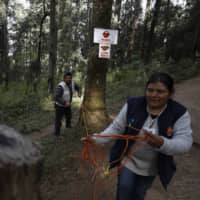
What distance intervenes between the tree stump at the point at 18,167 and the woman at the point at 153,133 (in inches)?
32.6

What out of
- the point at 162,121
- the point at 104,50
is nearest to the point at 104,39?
the point at 104,50

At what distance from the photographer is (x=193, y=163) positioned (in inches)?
168

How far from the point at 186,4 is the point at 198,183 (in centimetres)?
2509

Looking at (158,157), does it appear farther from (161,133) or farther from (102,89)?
(102,89)

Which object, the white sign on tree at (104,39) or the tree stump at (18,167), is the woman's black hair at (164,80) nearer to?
the tree stump at (18,167)

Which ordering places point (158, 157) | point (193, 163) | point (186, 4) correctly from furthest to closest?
1. point (186, 4)
2. point (193, 163)
3. point (158, 157)

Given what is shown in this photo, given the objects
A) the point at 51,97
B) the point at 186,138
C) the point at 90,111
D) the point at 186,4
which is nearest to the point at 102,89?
the point at 90,111

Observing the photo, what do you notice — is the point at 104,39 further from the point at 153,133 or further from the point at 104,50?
the point at 153,133

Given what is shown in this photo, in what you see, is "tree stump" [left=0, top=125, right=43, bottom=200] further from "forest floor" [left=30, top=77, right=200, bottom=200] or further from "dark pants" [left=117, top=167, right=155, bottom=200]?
"forest floor" [left=30, top=77, right=200, bottom=200]

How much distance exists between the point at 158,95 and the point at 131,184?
105 centimetres

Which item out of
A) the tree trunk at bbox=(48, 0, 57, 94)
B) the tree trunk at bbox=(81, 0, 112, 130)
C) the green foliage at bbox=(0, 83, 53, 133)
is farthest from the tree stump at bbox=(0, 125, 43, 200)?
the tree trunk at bbox=(48, 0, 57, 94)

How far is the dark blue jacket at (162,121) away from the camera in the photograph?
1.69 m

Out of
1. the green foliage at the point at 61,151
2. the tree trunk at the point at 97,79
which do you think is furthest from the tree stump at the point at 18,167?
the tree trunk at the point at 97,79

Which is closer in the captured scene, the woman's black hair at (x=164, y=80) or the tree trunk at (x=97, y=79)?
the woman's black hair at (x=164, y=80)
